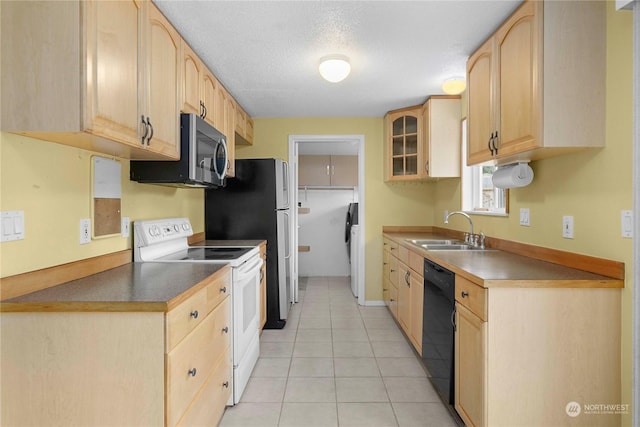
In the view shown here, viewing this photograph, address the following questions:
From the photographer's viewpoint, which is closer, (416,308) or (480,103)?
(480,103)

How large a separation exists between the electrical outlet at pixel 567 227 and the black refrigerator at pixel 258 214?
2180 millimetres

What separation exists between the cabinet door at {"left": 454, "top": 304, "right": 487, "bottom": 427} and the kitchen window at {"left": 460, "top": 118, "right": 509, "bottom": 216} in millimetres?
1290

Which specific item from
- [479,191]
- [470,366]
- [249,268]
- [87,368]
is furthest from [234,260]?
[479,191]

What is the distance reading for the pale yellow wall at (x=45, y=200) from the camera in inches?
50.8

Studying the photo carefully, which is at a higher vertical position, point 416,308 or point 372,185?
point 372,185

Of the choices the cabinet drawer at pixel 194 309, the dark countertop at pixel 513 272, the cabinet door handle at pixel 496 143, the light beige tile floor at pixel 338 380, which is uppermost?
the cabinet door handle at pixel 496 143

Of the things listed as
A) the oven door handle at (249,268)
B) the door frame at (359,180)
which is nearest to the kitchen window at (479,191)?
the door frame at (359,180)

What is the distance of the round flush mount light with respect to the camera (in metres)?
2.35

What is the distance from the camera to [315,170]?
562cm

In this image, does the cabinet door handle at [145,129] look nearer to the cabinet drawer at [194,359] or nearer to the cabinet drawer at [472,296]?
the cabinet drawer at [194,359]

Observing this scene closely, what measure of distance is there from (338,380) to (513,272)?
4.40ft

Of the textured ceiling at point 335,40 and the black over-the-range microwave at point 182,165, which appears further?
the black over-the-range microwave at point 182,165

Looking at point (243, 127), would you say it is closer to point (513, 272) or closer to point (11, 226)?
point (11, 226)

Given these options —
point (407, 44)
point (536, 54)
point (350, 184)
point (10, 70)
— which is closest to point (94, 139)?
point (10, 70)
